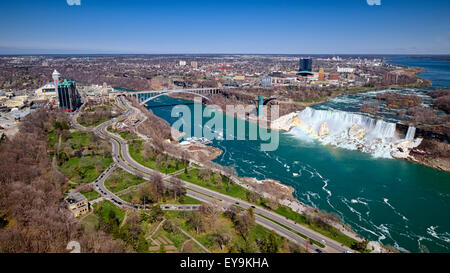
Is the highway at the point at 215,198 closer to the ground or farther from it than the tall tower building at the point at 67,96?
closer to the ground

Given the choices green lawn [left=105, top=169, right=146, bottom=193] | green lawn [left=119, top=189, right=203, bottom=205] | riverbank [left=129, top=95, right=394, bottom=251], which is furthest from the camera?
green lawn [left=105, top=169, right=146, bottom=193]

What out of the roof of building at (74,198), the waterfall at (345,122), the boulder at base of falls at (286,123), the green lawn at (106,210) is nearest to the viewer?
the green lawn at (106,210)

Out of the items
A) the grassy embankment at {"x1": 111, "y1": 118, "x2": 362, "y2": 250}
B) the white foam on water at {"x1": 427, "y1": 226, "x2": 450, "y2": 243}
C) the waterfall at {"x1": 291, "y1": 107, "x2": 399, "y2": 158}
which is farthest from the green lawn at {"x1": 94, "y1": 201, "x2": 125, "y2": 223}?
the waterfall at {"x1": 291, "y1": 107, "x2": 399, "y2": 158}

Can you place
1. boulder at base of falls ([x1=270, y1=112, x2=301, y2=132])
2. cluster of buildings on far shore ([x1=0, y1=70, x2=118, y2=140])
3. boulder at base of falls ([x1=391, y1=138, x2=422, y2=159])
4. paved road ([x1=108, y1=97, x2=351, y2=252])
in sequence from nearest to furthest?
paved road ([x1=108, y1=97, x2=351, y2=252]) → boulder at base of falls ([x1=391, y1=138, x2=422, y2=159]) → cluster of buildings on far shore ([x1=0, y1=70, x2=118, y2=140]) → boulder at base of falls ([x1=270, y1=112, x2=301, y2=132])

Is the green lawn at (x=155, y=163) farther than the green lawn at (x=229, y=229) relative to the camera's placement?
Yes

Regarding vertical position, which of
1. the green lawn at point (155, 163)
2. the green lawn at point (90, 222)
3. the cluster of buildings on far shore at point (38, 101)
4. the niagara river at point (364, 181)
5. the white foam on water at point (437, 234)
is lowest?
the white foam on water at point (437, 234)

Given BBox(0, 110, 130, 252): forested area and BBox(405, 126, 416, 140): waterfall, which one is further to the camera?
BBox(405, 126, 416, 140): waterfall

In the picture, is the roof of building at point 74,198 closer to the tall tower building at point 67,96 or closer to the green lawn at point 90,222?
the green lawn at point 90,222

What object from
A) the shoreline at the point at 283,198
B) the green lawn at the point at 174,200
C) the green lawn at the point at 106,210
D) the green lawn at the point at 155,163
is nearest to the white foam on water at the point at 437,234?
the shoreline at the point at 283,198

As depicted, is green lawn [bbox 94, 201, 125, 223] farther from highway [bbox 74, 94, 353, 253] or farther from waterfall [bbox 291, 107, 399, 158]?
waterfall [bbox 291, 107, 399, 158]
